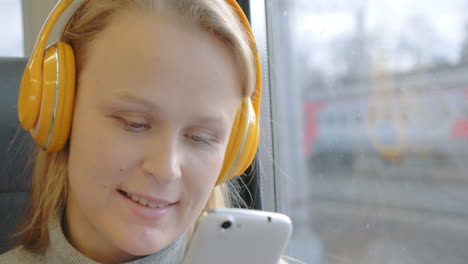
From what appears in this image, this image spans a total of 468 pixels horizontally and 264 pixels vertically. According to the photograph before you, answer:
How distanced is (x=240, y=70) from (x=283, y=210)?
0.76 meters

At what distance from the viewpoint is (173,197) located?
0.73 m

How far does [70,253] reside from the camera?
809mm

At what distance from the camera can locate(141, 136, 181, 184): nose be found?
678mm

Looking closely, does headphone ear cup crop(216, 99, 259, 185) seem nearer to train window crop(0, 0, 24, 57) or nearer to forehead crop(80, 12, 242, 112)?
forehead crop(80, 12, 242, 112)

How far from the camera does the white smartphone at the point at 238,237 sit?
641 mm

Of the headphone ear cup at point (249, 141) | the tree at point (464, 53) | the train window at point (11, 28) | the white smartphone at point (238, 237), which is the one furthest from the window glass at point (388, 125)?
the train window at point (11, 28)

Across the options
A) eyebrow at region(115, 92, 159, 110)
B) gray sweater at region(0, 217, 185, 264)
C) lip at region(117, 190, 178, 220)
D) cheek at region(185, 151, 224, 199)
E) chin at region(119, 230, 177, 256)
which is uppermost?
eyebrow at region(115, 92, 159, 110)

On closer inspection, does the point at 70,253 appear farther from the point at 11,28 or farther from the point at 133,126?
the point at 11,28

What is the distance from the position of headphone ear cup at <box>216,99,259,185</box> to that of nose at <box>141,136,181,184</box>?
162 millimetres

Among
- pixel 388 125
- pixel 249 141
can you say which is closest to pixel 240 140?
pixel 249 141

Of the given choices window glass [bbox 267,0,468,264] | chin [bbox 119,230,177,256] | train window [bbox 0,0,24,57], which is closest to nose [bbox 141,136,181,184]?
chin [bbox 119,230,177,256]

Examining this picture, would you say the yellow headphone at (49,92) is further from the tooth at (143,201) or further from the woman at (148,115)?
the tooth at (143,201)

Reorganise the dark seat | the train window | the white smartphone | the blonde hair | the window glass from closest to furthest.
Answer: the white smartphone → the blonde hair → the dark seat → the window glass → the train window

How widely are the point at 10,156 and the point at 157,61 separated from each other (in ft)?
2.13
